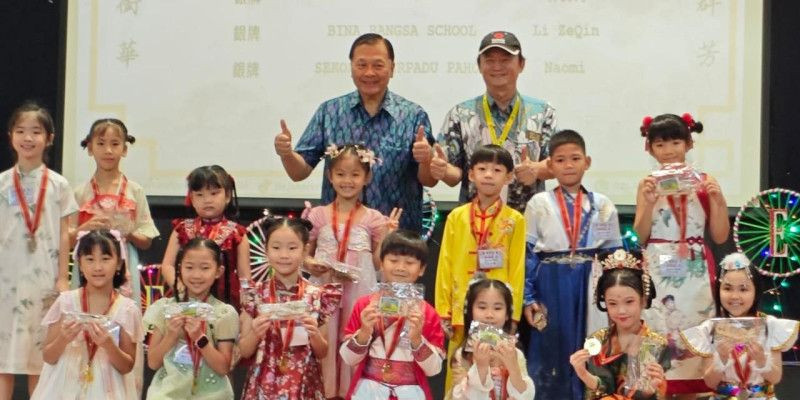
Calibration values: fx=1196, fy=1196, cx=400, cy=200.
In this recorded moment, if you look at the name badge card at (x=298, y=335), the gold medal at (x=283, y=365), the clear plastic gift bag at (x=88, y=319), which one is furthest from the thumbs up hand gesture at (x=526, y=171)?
the clear plastic gift bag at (x=88, y=319)

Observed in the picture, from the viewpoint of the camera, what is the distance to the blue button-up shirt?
5285 mm

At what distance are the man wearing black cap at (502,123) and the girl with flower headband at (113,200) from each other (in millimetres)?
1439

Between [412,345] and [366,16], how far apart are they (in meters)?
3.06

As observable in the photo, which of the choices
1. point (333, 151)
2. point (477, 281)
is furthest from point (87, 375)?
point (477, 281)

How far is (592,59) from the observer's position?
6.93 meters

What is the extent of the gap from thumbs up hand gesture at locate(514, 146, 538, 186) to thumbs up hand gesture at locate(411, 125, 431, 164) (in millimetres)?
Result: 401

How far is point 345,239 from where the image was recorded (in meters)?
4.95

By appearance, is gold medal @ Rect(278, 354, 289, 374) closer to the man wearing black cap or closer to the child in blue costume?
the child in blue costume

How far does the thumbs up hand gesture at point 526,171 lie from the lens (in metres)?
5.13

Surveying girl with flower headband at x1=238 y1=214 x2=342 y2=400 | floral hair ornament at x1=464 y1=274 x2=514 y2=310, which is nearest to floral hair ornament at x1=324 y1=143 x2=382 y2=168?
girl with flower headband at x1=238 y1=214 x2=342 y2=400

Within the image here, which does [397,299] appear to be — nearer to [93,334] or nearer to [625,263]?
[625,263]

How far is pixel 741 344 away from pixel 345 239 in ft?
5.35

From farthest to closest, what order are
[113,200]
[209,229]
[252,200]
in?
[252,200], [113,200], [209,229]

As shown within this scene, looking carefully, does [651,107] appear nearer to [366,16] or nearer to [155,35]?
[366,16]
